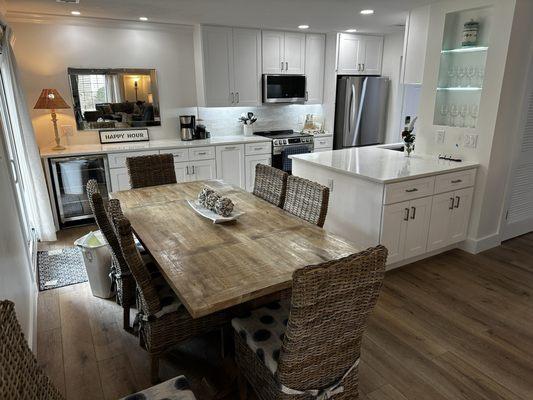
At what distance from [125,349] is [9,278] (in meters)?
0.80

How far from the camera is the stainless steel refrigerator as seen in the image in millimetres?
5703

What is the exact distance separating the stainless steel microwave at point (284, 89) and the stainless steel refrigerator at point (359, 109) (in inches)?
25.6

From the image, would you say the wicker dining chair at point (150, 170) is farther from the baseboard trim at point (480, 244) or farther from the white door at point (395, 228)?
the baseboard trim at point (480, 244)

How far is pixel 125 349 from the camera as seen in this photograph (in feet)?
7.48

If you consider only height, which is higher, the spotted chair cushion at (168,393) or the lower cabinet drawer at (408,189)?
the lower cabinet drawer at (408,189)

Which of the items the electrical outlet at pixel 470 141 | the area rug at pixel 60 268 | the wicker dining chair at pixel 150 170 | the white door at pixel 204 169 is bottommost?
the area rug at pixel 60 268

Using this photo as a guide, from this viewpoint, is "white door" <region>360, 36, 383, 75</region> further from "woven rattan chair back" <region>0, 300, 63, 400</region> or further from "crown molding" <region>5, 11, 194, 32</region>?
"woven rattan chair back" <region>0, 300, 63, 400</region>

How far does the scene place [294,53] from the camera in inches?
212

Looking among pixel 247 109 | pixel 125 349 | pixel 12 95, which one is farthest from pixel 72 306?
pixel 247 109

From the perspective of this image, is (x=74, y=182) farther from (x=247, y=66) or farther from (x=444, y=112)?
(x=444, y=112)

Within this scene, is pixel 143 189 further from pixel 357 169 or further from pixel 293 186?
pixel 357 169

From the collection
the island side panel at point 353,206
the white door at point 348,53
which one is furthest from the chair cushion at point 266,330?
the white door at point 348,53

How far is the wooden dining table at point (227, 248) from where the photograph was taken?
1521mm

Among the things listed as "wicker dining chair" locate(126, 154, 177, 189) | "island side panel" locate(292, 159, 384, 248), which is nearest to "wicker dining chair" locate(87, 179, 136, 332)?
"wicker dining chair" locate(126, 154, 177, 189)
